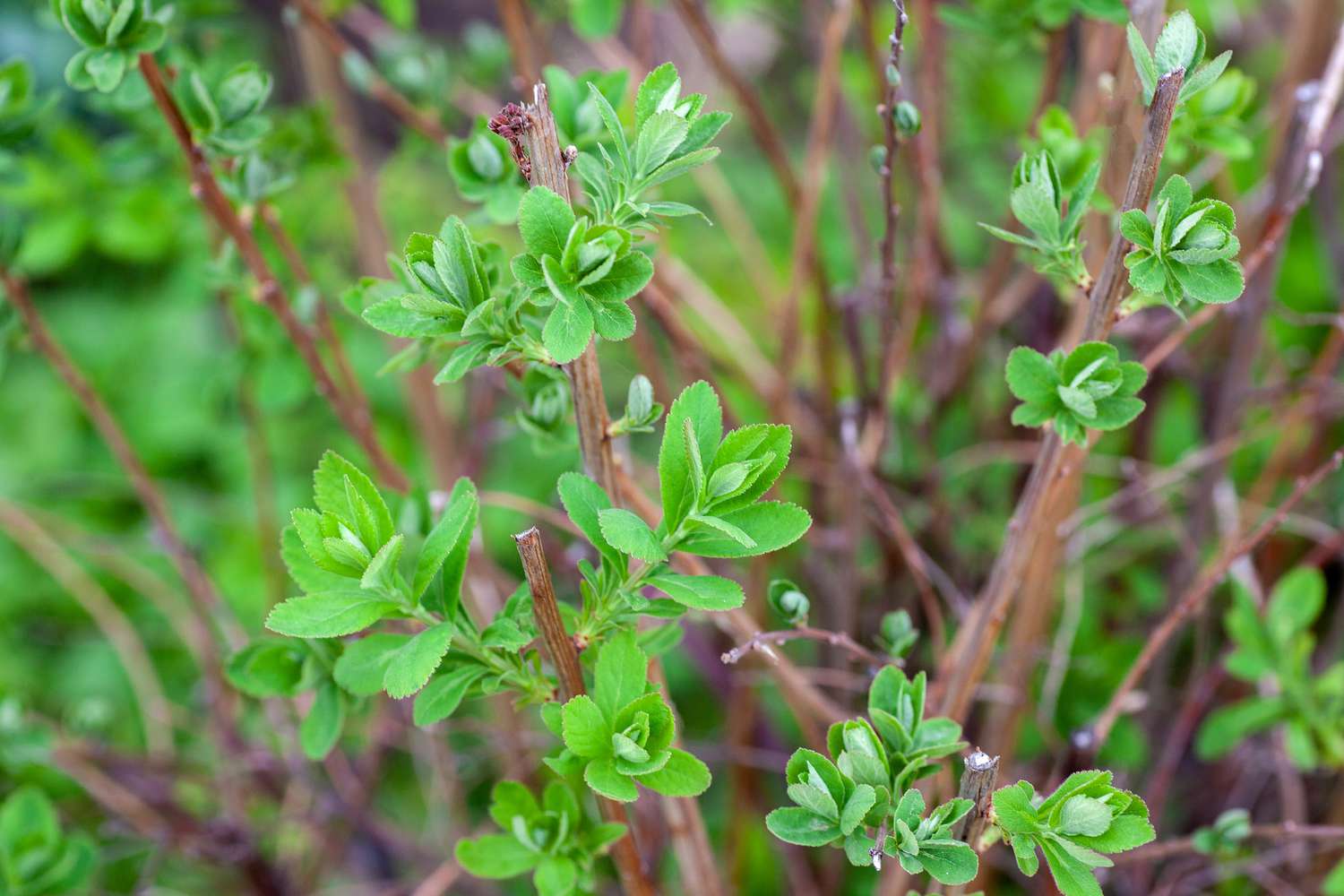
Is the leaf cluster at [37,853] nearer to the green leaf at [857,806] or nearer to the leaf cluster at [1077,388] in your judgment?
the green leaf at [857,806]

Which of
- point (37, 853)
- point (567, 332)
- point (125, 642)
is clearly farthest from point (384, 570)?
point (125, 642)

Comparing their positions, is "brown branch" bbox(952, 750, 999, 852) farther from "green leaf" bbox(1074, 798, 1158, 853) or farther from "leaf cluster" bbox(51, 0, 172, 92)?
"leaf cluster" bbox(51, 0, 172, 92)

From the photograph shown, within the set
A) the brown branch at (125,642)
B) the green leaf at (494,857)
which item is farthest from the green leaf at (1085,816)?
the brown branch at (125,642)

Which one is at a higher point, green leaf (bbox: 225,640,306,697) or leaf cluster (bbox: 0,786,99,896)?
green leaf (bbox: 225,640,306,697)

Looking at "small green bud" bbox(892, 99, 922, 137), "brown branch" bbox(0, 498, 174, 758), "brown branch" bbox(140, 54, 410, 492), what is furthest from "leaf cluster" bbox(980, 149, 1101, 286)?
"brown branch" bbox(0, 498, 174, 758)

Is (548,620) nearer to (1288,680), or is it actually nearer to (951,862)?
(951,862)

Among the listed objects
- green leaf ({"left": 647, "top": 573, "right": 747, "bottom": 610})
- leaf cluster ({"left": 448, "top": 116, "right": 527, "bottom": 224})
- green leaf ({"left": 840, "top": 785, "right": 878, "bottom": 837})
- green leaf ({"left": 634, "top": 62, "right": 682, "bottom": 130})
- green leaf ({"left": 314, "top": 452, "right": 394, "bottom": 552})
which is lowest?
green leaf ({"left": 840, "top": 785, "right": 878, "bottom": 837})
